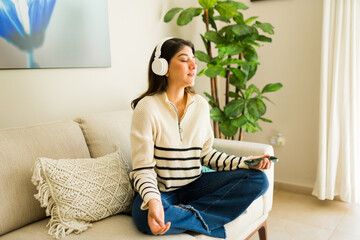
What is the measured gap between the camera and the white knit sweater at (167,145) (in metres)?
1.37

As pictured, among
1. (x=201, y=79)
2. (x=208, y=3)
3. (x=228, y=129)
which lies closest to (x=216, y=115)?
(x=228, y=129)

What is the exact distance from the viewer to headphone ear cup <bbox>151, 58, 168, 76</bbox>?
1455mm

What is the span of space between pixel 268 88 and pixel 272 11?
758 millimetres

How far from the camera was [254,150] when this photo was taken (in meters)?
1.82

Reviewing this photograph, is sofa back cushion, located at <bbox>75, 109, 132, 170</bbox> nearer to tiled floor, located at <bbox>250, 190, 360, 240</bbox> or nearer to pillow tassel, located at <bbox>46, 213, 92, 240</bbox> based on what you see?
pillow tassel, located at <bbox>46, 213, 92, 240</bbox>

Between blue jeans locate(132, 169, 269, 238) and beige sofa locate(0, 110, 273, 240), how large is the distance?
0.15ft

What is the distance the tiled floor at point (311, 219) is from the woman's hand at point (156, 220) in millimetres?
1077

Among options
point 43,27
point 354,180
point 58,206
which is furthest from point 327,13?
point 58,206

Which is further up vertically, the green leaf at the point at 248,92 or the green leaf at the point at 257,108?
the green leaf at the point at 248,92

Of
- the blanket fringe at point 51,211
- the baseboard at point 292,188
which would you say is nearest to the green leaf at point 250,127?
the baseboard at point 292,188

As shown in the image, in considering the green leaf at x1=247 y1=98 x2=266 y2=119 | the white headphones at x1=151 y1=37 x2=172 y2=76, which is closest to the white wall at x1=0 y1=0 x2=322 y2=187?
the green leaf at x1=247 y1=98 x2=266 y2=119

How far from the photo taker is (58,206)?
1289 millimetres

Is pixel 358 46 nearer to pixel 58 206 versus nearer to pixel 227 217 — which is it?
pixel 227 217

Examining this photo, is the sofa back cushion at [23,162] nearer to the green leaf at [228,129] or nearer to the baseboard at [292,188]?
the green leaf at [228,129]
